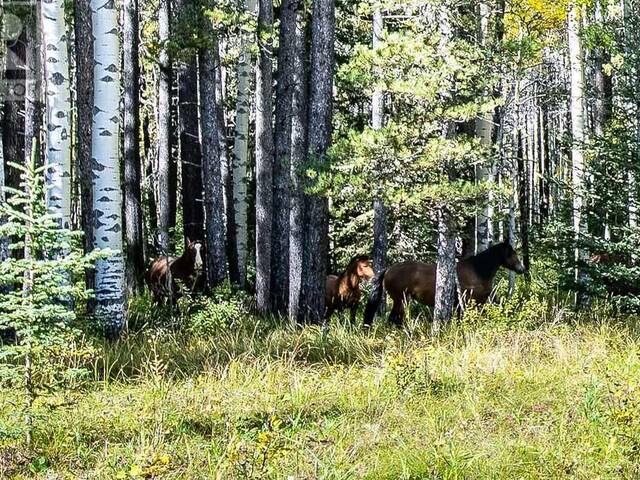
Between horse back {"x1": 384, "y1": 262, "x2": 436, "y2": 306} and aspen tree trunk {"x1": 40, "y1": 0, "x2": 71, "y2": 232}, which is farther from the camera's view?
horse back {"x1": 384, "y1": 262, "x2": 436, "y2": 306}

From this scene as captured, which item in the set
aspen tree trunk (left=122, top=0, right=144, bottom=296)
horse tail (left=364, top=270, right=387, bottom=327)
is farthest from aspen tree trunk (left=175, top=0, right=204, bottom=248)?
horse tail (left=364, top=270, right=387, bottom=327)

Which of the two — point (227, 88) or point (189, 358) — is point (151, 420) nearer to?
point (189, 358)

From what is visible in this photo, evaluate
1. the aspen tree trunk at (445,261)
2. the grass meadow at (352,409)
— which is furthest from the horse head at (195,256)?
the aspen tree trunk at (445,261)

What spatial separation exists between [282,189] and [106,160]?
418 centimetres

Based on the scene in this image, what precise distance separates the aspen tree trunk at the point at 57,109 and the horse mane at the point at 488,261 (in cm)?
639

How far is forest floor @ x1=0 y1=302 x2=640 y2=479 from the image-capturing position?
15.6 feet

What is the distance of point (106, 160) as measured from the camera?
9.05 m

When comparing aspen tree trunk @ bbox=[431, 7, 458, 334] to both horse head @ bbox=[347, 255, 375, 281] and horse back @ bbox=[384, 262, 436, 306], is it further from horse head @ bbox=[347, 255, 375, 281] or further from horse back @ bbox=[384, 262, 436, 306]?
horse head @ bbox=[347, 255, 375, 281]

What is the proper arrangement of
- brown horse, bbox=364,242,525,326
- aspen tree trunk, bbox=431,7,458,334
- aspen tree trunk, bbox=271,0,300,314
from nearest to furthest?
aspen tree trunk, bbox=431,7,458,334 < brown horse, bbox=364,242,525,326 < aspen tree trunk, bbox=271,0,300,314

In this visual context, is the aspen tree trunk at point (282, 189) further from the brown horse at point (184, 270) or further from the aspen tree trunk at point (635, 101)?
the aspen tree trunk at point (635, 101)

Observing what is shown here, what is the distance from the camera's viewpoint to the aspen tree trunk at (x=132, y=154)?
17453 millimetres

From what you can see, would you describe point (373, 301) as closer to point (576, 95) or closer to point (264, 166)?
point (264, 166)

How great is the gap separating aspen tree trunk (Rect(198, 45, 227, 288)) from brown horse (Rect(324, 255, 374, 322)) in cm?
232

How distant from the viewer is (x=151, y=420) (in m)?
5.69
